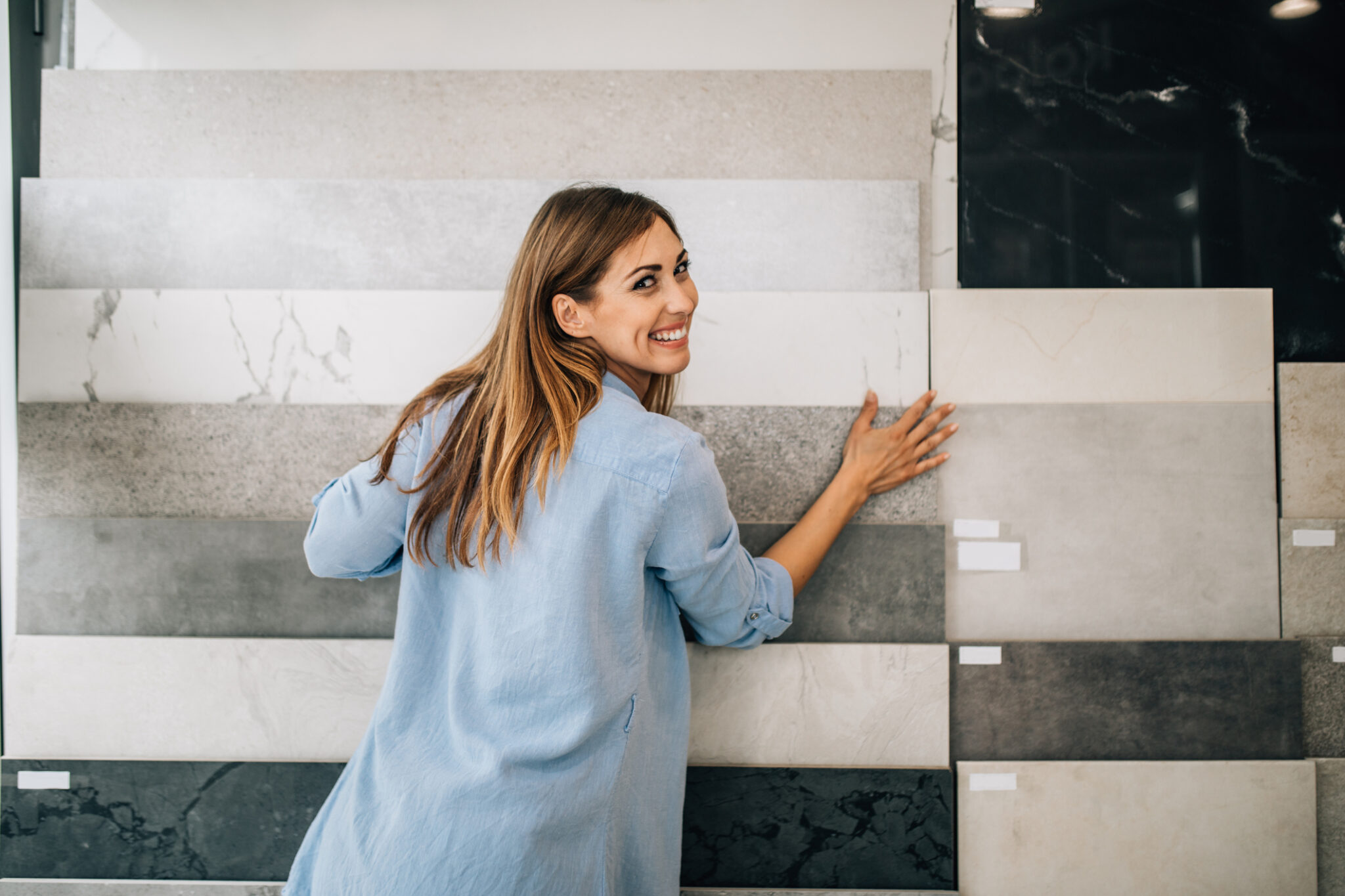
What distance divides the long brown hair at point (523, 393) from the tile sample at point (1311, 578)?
1248mm

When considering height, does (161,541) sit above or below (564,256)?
below

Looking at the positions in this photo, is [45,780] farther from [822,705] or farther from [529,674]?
[822,705]

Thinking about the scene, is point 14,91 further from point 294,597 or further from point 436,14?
point 294,597

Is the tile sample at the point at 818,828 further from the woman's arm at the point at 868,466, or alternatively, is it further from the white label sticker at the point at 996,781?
the woman's arm at the point at 868,466

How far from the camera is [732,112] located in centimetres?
124

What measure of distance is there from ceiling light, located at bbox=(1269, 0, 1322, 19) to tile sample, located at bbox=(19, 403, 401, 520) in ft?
5.73

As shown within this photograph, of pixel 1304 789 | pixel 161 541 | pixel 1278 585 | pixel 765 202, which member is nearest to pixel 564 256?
pixel 765 202

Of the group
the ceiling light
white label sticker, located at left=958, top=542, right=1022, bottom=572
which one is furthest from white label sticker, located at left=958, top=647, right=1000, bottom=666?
the ceiling light

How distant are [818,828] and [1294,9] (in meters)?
1.70

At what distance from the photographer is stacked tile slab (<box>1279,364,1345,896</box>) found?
1.23 m

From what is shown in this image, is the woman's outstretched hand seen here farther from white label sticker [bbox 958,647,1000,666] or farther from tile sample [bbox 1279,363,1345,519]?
tile sample [bbox 1279,363,1345,519]

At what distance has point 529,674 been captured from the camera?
0.74 meters

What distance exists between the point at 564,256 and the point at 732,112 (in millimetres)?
607

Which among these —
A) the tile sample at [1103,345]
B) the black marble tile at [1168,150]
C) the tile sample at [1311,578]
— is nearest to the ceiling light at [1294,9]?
the black marble tile at [1168,150]
